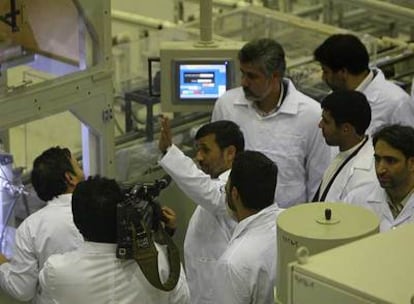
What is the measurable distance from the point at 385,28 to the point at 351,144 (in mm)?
3461

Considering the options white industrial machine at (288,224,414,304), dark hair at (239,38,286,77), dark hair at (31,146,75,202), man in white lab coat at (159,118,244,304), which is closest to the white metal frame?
dark hair at (31,146,75,202)

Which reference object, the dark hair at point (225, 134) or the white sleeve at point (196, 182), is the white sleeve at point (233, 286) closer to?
the white sleeve at point (196, 182)

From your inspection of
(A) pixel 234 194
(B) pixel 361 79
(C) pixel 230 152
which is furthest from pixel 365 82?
(A) pixel 234 194

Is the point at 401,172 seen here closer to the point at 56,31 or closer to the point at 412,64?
the point at 56,31

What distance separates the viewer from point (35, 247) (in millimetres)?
2559

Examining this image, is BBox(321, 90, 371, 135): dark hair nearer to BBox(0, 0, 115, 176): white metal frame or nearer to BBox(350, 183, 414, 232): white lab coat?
BBox(350, 183, 414, 232): white lab coat

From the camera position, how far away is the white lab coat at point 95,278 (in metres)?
2.14

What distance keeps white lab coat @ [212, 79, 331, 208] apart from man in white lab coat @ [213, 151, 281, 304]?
834mm

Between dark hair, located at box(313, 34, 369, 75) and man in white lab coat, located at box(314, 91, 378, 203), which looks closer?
man in white lab coat, located at box(314, 91, 378, 203)

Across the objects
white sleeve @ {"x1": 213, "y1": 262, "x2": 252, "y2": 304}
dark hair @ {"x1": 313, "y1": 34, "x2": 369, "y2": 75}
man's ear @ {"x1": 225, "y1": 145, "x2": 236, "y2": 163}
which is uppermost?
dark hair @ {"x1": 313, "y1": 34, "x2": 369, "y2": 75}

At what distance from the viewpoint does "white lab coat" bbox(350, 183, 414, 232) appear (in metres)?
2.38

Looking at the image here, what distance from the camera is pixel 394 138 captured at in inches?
96.0

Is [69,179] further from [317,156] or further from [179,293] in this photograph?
[317,156]

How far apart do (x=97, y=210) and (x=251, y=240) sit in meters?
0.41
